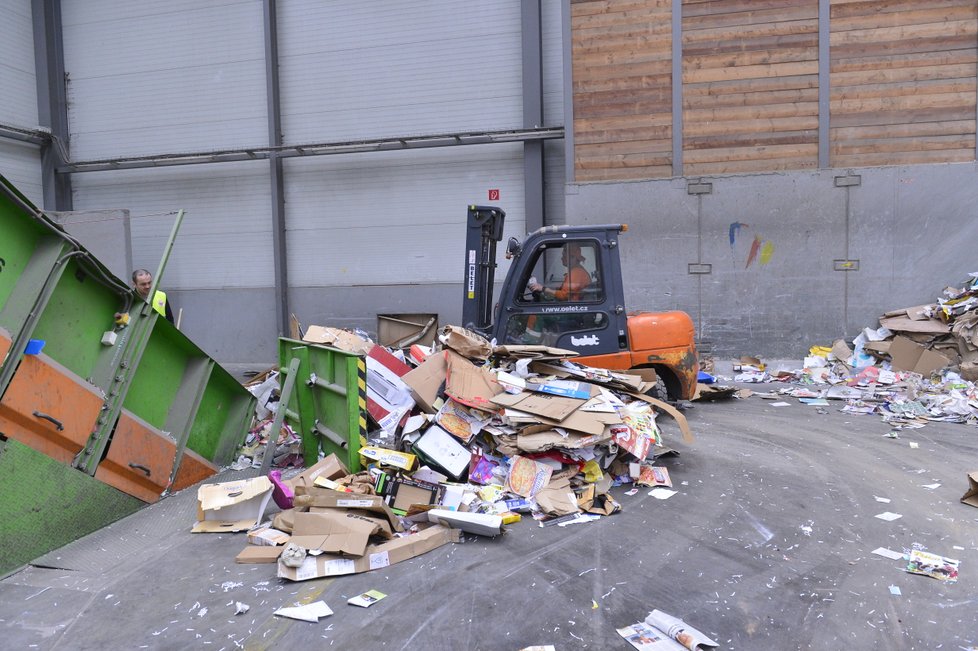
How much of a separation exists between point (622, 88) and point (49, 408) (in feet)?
29.8

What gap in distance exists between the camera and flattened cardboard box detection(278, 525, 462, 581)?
3893 mm

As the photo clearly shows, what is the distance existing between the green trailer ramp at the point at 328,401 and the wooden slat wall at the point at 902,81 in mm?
8276

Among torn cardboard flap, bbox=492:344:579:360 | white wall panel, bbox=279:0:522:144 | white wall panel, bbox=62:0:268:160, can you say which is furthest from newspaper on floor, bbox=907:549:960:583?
white wall panel, bbox=62:0:268:160

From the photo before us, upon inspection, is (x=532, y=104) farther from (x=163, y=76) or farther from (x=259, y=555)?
(x=259, y=555)

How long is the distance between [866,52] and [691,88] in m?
2.44

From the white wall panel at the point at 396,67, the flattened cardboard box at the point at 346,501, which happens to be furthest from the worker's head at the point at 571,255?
the white wall panel at the point at 396,67

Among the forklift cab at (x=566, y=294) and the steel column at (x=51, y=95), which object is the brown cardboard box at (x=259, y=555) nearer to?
the forklift cab at (x=566, y=294)

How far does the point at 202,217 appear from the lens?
45.3 ft

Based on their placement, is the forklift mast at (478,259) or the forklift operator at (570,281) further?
the forklift mast at (478,259)

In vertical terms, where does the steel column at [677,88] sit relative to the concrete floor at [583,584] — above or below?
above

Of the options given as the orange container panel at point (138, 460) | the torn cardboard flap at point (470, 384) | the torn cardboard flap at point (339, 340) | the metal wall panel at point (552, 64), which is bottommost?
the orange container panel at point (138, 460)

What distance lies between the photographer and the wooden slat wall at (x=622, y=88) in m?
10.7

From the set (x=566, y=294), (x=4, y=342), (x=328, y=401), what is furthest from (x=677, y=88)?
(x=4, y=342)

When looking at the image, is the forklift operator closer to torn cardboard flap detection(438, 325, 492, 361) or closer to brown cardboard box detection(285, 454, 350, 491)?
torn cardboard flap detection(438, 325, 492, 361)
